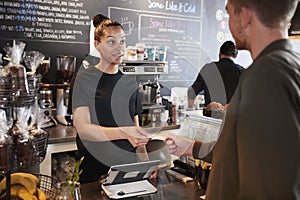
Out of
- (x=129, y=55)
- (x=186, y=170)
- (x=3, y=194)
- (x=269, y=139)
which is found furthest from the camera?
(x=129, y=55)

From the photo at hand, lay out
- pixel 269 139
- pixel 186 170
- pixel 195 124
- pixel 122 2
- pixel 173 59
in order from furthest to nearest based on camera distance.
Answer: pixel 173 59
pixel 122 2
pixel 195 124
pixel 186 170
pixel 269 139

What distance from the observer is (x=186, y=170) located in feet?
6.15

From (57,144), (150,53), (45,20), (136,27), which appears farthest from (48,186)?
(136,27)

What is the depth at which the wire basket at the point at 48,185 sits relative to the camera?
129 cm

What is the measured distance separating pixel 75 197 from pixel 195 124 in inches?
47.8

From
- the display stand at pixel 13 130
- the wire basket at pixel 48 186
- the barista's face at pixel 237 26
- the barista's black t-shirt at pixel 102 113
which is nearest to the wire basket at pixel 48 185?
the wire basket at pixel 48 186

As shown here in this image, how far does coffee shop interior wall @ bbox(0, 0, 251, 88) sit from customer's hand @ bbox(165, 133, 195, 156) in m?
1.97

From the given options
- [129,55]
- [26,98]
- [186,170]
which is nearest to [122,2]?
[129,55]

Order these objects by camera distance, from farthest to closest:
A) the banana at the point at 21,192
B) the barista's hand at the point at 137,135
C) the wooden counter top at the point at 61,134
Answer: the wooden counter top at the point at 61,134, the barista's hand at the point at 137,135, the banana at the point at 21,192

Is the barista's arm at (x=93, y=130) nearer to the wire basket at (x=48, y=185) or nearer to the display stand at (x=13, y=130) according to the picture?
the wire basket at (x=48, y=185)

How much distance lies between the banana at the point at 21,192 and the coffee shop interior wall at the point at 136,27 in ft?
6.55

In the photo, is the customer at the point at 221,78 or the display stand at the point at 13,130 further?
the customer at the point at 221,78

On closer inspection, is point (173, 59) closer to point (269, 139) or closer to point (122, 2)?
point (122, 2)

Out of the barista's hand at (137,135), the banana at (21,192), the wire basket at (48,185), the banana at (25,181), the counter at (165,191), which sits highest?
the barista's hand at (137,135)
